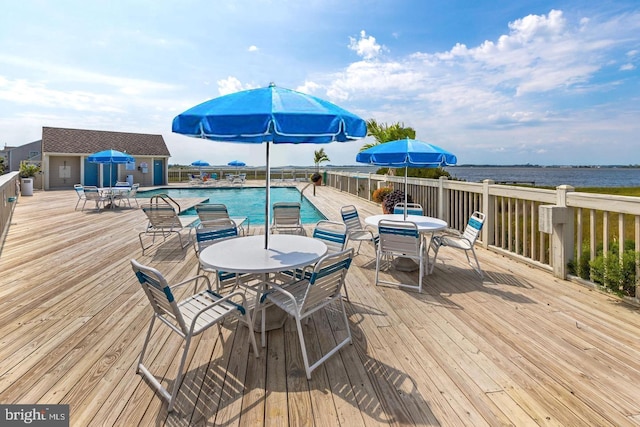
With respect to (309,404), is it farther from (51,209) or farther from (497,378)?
(51,209)

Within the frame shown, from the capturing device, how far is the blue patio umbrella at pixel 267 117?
7.49 ft

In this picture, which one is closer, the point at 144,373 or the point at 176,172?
the point at 144,373

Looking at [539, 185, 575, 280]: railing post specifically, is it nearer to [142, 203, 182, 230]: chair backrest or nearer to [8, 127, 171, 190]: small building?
[142, 203, 182, 230]: chair backrest

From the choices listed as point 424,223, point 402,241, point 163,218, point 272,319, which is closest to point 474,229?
point 424,223

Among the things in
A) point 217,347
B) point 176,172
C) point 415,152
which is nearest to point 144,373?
point 217,347

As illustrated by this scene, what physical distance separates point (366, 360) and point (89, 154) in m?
23.9

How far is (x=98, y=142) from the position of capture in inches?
852

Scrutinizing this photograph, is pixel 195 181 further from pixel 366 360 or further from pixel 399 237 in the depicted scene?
pixel 366 360

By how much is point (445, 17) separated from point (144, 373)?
39.1 feet

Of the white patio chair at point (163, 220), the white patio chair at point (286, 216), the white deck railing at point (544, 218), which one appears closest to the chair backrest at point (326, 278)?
the white deck railing at point (544, 218)

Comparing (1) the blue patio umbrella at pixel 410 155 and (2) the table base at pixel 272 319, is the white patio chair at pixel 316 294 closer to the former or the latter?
(2) the table base at pixel 272 319

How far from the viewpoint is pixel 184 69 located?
9047mm

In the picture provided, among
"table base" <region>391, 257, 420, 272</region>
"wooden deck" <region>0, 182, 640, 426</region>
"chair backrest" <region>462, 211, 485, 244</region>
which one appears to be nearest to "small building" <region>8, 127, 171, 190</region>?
"wooden deck" <region>0, 182, 640, 426</region>

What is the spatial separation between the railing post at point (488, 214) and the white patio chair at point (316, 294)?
4277 mm
